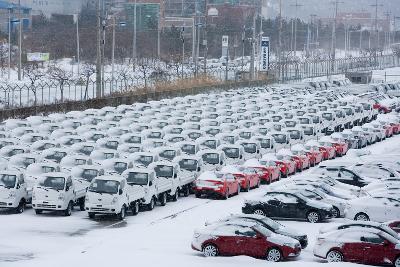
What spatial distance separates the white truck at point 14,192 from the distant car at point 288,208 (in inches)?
301

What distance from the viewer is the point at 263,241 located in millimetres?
27484

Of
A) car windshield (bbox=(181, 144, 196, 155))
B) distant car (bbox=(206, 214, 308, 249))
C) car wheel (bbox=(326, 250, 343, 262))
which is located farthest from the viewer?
car windshield (bbox=(181, 144, 196, 155))

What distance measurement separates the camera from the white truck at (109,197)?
33656 millimetres

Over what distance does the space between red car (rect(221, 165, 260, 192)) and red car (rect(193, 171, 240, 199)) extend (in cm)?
87

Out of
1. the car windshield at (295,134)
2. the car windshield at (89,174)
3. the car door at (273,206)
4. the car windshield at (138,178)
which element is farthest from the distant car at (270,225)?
the car windshield at (295,134)

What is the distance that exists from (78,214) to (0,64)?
228 ft

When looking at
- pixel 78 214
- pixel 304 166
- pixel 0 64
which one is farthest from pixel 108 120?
pixel 0 64

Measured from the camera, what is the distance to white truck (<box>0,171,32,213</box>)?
34.3 meters

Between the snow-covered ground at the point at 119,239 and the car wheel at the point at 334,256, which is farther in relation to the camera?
the car wheel at the point at 334,256

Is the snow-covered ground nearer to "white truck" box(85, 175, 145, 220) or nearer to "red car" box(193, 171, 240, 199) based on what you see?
"white truck" box(85, 175, 145, 220)

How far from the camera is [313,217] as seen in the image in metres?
34.1

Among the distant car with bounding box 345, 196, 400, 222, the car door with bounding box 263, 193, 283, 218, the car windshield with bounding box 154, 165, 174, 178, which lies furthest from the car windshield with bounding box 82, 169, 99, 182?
the distant car with bounding box 345, 196, 400, 222

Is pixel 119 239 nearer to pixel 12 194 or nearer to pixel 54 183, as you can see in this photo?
pixel 54 183

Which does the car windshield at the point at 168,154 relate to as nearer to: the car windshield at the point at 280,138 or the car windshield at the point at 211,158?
the car windshield at the point at 211,158
